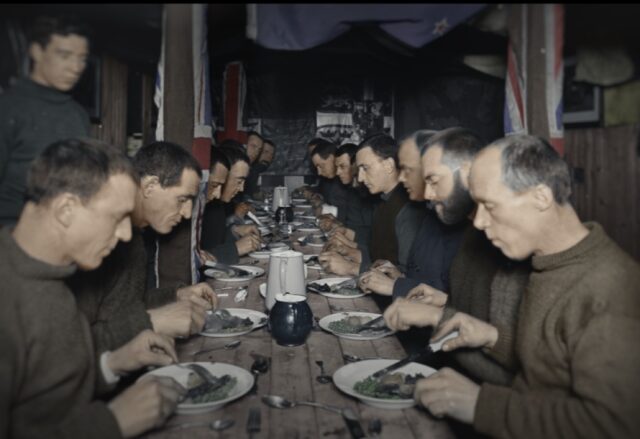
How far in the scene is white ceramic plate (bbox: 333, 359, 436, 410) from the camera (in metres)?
1.44

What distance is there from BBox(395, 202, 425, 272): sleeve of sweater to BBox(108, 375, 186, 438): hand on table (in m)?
2.44

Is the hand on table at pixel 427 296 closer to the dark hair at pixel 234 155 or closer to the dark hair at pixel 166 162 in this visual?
the dark hair at pixel 166 162

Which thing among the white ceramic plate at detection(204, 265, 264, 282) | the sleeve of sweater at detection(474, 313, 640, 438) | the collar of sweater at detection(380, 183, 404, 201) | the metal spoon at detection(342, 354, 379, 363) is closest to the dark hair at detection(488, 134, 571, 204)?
the sleeve of sweater at detection(474, 313, 640, 438)

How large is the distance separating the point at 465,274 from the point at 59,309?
5.81 ft

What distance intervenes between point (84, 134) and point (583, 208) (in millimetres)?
3944

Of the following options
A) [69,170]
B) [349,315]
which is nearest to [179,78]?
[69,170]

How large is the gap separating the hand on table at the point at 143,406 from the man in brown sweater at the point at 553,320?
0.69 meters

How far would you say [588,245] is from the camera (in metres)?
1.43

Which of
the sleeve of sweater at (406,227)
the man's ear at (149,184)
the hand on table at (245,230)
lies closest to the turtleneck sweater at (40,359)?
the man's ear at (149,184)

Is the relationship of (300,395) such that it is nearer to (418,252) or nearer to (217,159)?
(418,252)

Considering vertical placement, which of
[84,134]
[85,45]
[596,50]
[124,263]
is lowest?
[124,263]

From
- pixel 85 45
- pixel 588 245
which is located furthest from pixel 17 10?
pixel 588 245

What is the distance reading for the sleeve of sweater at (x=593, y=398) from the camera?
3.86 feet

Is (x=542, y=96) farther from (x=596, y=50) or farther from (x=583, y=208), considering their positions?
(x=583, y=208)
